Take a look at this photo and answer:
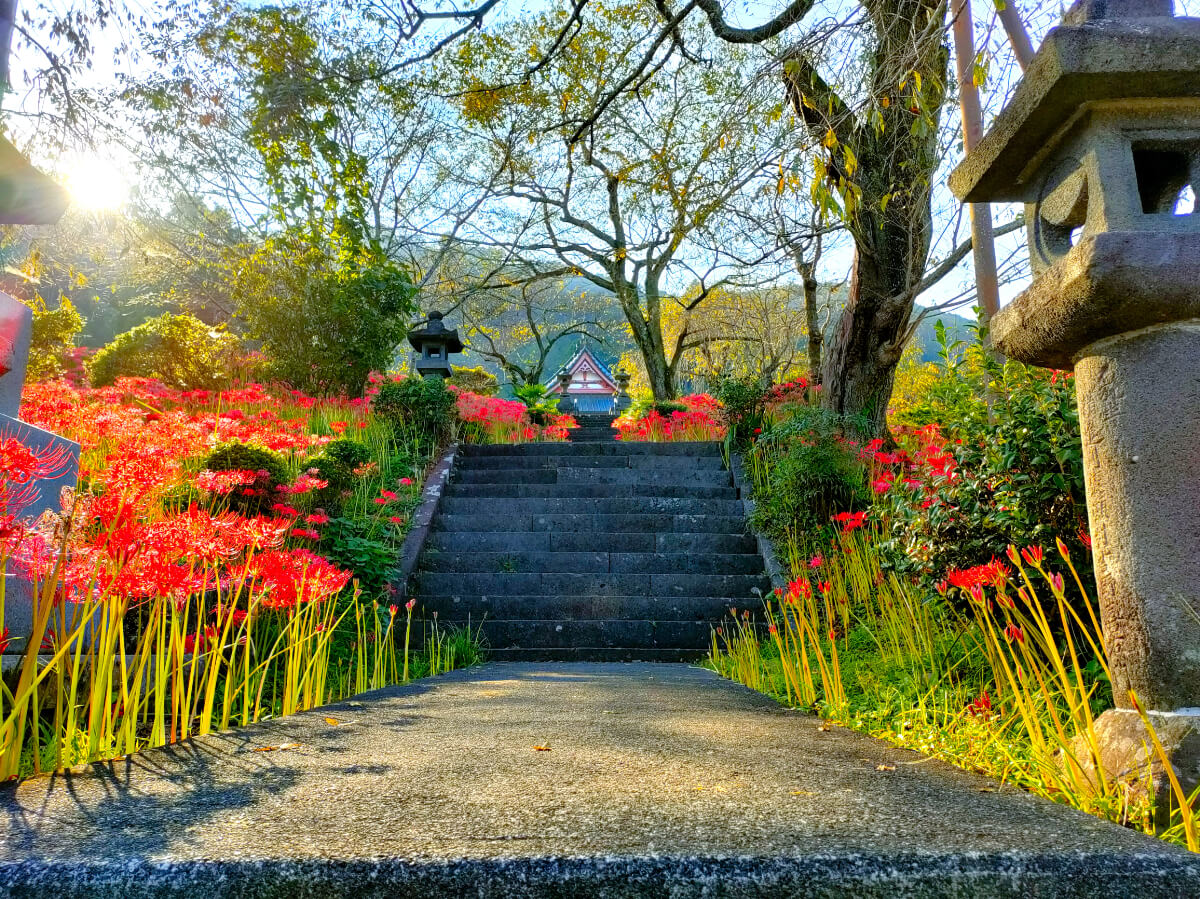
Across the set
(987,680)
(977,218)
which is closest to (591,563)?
(987,680)

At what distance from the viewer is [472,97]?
5.71 meters

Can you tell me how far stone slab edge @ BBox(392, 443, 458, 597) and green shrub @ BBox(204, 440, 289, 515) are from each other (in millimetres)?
1031

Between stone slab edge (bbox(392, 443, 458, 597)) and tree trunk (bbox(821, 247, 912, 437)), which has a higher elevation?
tree trunk (bbox(821, 247, 912, 437))

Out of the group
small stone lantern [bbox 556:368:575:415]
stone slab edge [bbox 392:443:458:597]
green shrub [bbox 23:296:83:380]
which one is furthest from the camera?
small stone lantern [bbox 556:368:575:415]

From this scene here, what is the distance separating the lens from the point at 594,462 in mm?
8250

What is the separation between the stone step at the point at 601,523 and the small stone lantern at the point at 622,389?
58.7 ft

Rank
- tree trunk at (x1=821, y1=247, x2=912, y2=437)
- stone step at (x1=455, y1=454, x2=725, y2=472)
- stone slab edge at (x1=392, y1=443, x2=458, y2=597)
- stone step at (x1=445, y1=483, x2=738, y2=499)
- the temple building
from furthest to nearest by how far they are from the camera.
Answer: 1. the temple building
2. stone step at (x1=455, y1=454, x2=725, y2=472)
3. stone step at (x1=445, y1=483, x2=738, y2=499)
4. tree trunk at (x1=821, y1=247, x2=912, y2=437)
5. stone slab edge at (x1=392, y1=443, x2=458, y2=597)

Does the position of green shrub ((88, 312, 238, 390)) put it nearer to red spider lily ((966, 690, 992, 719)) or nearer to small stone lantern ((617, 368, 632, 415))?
red spider lily ((966, 690, 992, 719))

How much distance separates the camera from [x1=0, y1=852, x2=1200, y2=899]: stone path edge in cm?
103

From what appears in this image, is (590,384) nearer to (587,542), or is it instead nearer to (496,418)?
(496,418)

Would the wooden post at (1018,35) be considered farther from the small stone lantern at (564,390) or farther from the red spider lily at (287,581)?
the small stone lantern at (564,390)

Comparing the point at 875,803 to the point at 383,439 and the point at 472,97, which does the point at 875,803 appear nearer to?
the point at 472,97

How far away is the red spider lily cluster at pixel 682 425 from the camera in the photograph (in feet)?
32.9

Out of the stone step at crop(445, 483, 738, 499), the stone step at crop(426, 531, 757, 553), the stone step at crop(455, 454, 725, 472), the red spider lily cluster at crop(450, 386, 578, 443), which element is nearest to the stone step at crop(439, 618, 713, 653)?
the stone step at crop(426, 531, 757, 553)
